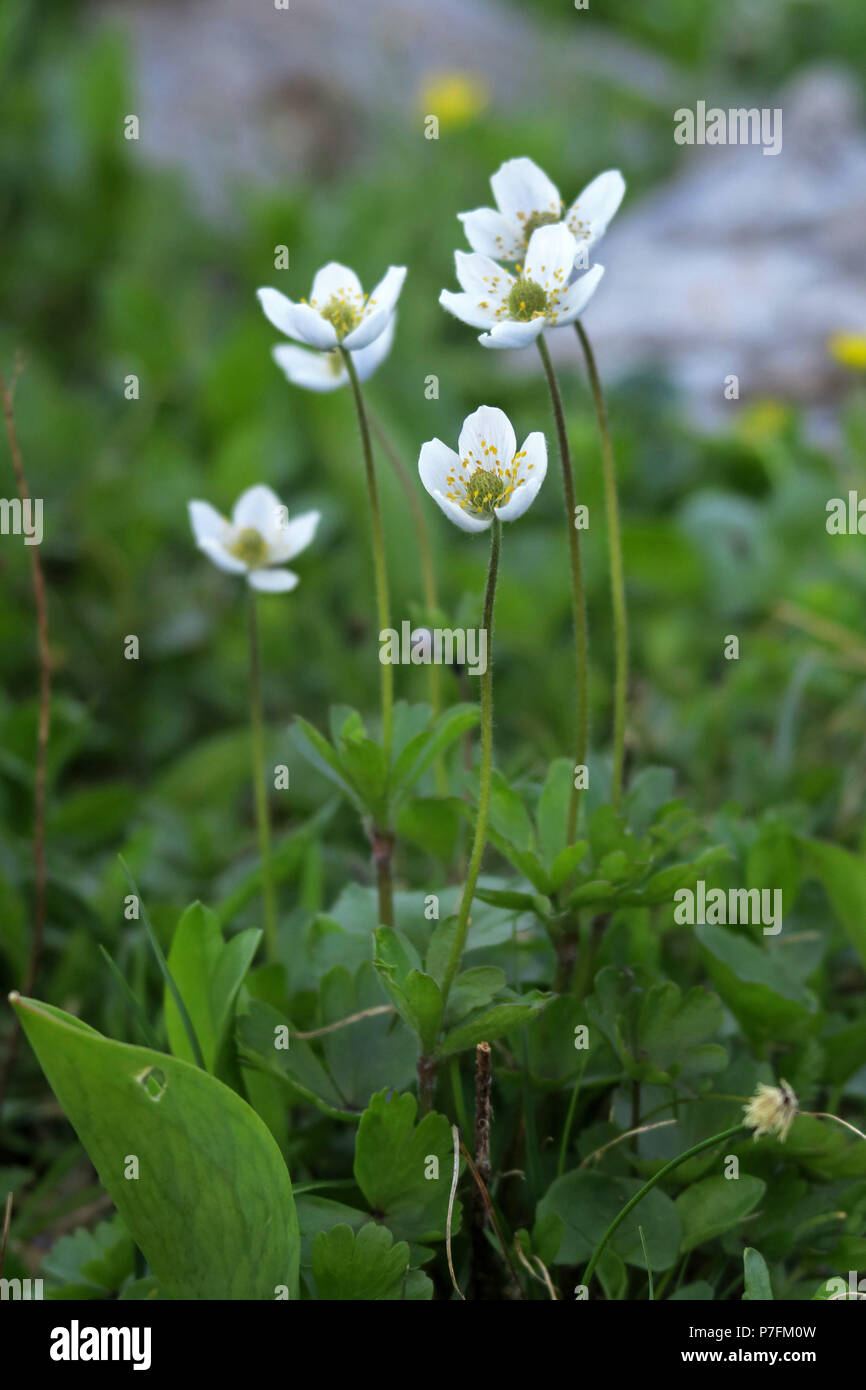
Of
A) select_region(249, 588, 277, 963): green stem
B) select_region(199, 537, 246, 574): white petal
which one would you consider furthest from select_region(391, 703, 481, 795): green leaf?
select_region(199, 537, 246, 574): white petal

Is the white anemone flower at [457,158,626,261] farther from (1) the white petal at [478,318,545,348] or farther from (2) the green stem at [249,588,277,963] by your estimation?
(2) the green stem at [249,588,277,963]

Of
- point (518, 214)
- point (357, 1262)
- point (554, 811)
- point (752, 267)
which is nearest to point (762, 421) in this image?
point (752, 267)

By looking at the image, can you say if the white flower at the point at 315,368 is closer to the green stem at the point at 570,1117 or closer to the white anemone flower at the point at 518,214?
the white anemone flower at the point at 518,214

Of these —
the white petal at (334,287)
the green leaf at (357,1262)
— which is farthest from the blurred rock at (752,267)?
the green leaf at (357,1262)

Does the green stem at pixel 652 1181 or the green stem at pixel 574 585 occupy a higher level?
the green stem at pixel 574 585

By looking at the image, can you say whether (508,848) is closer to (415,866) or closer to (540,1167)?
(540,1167)
